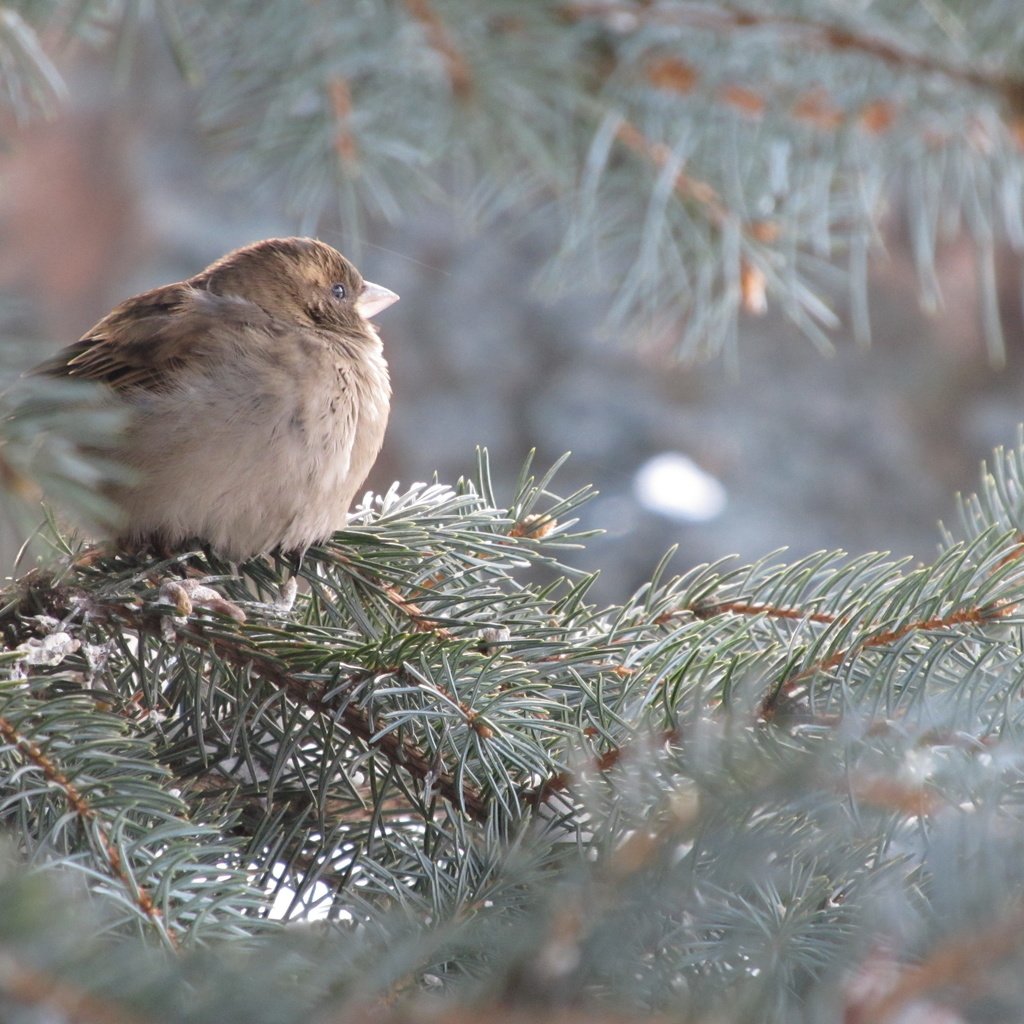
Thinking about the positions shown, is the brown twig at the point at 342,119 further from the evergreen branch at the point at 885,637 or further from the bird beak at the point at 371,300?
the evergreen branch at the point at 885,637

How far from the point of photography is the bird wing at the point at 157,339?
1.71 m

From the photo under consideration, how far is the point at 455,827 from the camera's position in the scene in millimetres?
977

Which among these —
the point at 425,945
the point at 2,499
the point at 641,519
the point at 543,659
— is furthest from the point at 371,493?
the point at 641,519

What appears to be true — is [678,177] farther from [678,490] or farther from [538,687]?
[678,490]

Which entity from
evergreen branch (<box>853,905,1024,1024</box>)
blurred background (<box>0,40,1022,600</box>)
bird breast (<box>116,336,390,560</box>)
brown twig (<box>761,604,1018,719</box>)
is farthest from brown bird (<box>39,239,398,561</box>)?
blurred background (<box>0,40,1022,600</box>)

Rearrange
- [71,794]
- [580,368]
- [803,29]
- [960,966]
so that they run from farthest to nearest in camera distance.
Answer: [580,368]
[803,29]
[71,794]
[960,966]

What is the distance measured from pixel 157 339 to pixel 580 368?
361 cm

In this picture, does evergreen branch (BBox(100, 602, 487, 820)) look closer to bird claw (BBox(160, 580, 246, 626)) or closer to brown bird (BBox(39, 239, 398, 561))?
bird claw (BBox(160, 580, 246, 626))

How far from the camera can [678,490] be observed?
4.48 meters

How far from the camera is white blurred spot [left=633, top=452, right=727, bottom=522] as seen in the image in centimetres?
438

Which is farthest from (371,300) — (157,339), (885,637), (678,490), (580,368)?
(580,368)

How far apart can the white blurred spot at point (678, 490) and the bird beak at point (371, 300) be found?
2358mm

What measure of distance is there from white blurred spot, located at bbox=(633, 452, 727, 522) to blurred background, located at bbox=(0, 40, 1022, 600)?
0.16 feet

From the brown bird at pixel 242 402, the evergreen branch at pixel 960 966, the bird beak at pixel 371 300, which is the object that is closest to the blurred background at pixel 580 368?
the bird beak at pixel 371 300
